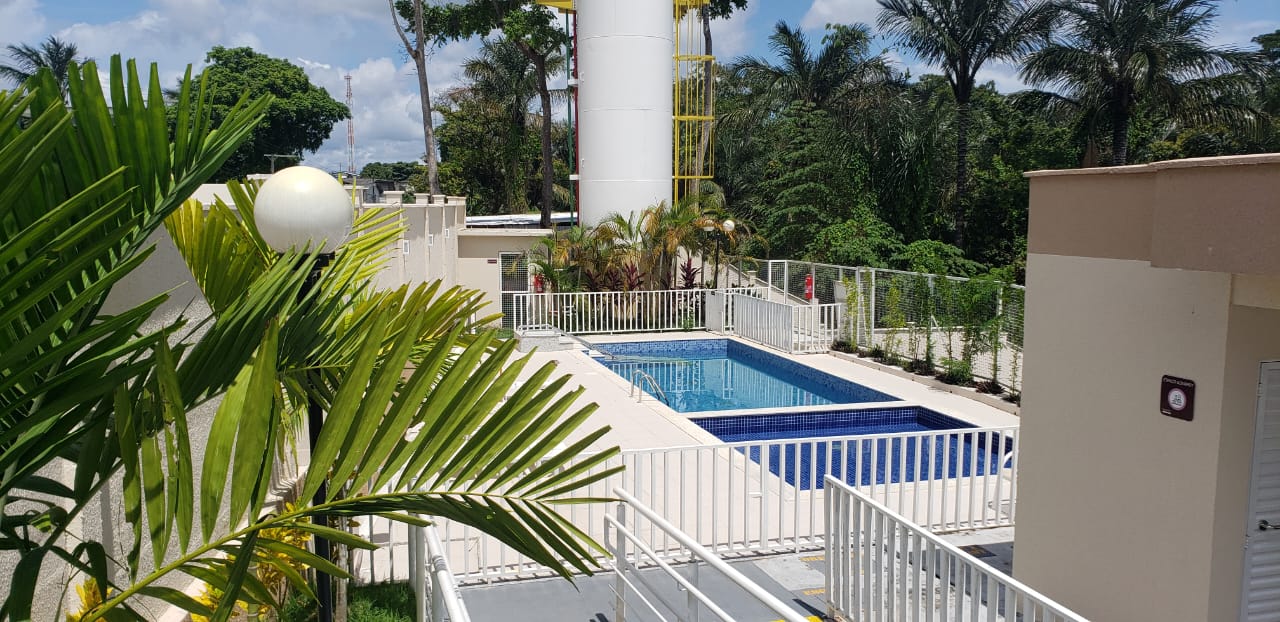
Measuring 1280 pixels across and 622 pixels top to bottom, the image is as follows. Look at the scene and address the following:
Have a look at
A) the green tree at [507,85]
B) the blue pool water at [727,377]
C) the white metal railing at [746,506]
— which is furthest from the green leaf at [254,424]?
the green tree at [507,85]

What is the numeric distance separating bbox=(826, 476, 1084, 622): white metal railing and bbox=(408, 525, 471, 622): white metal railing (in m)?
2.31

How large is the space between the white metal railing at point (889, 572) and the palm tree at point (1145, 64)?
18567mm

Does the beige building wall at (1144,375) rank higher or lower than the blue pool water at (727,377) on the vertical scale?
higher

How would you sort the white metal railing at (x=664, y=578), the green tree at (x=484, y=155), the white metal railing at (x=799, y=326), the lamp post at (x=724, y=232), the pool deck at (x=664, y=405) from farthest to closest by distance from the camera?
1. the green tree at (x=484, y=155)
2. the lamp post at (x=724, y=232)
3. the white metal railing at (x=799, y=326)
4. the pool deck at (x=664, y=405)
5. the white metal railing at (x=664, y=578)

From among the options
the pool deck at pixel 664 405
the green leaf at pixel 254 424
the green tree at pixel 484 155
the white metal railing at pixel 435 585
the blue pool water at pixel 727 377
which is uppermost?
the green tree at pixel 484 155

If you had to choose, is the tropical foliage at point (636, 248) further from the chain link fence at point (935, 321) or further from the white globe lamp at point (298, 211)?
the white globe lamp at point (298, 211)

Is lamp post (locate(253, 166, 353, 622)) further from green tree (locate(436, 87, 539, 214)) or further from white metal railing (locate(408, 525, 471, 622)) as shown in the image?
green tree (locate(436, 87, 539, 214))

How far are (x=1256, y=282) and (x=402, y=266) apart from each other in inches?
393

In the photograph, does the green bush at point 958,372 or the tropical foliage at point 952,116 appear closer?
the green bush at point 958,372

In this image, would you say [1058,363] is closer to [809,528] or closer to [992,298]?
[809,528]

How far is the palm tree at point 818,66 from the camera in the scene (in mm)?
29125

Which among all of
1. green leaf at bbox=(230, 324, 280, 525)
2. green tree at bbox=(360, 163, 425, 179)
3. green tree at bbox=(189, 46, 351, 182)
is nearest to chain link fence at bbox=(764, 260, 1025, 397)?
green leaf at bbox=(230, 324, 280, 525)

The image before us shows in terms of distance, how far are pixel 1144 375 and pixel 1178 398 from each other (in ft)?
0.83

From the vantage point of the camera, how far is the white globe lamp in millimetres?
3064
